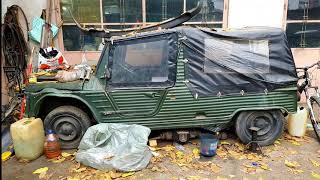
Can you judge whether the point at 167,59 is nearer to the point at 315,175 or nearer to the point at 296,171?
the point at 296,171

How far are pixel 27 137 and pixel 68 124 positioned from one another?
25.9 inches

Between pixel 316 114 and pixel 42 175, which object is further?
pixel 316 114

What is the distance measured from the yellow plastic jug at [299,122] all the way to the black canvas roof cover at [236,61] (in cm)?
78

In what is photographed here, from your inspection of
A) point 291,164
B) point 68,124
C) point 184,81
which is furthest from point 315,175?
point 68,124

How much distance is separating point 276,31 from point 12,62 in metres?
5.73

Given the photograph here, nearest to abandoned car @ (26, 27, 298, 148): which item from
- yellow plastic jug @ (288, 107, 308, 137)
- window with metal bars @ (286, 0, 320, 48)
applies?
yellow plastic jug @ (288, 107, 308, 137)

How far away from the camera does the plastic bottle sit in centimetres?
471

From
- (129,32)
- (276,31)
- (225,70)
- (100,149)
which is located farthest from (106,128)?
(276,31)

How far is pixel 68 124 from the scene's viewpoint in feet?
16.2

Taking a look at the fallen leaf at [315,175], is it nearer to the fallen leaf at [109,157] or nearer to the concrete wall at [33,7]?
the fallen leaf at [109,157]

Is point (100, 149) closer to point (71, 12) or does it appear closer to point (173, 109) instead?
point (173, 109)

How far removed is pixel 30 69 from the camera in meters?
6.56

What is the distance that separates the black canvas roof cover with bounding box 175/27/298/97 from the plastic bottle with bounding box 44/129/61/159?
2306mm

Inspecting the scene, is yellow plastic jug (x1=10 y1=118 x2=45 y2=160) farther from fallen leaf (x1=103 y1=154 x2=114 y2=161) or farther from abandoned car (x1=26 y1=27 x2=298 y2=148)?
fallen leaf (x1=103 y1=154 x2=114 y2=161)
